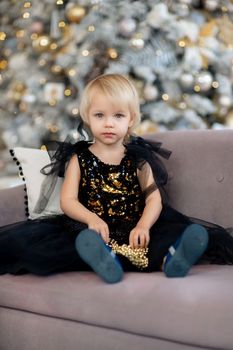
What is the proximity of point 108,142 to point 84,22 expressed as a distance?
1.80 meters

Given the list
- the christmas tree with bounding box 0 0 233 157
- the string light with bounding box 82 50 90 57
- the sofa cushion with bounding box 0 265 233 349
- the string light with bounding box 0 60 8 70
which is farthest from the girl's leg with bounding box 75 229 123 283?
the string light with bounding box 0 60 8 70

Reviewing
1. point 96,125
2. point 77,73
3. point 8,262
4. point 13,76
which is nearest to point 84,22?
point 77,73

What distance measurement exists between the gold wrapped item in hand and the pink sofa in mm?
88

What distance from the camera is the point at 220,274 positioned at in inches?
62.5

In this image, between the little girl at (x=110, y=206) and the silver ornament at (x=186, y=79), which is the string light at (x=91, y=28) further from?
the little girl at (x=110, y=206)

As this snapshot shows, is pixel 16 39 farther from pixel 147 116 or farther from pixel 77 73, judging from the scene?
pixel 147 116

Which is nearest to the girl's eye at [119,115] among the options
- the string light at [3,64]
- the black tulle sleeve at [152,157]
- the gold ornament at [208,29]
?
the black tulle sleeve at [152,157]

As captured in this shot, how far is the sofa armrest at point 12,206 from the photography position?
6.76 ft

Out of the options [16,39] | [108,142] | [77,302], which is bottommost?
[77,302]

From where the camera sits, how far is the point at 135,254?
174cm

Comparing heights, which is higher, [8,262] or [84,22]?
[84,22]

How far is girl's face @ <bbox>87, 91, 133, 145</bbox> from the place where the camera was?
1.92 m

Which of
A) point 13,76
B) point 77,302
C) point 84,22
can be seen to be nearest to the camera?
point 77,302

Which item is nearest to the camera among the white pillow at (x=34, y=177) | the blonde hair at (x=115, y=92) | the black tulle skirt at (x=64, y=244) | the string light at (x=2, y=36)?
the black tulle skirt at (x=64, y=244)
